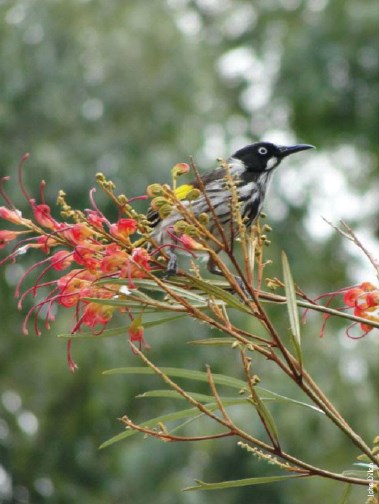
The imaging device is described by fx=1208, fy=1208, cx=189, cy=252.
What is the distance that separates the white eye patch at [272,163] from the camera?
384cm

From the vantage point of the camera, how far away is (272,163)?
12.6ft

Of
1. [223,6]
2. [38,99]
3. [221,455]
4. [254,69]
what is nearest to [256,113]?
→ [254,69]

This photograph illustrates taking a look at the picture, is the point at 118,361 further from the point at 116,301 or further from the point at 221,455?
the point at 116,301

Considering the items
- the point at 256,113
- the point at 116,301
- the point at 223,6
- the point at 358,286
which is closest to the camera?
the point at 116,301

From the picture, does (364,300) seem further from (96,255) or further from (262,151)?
(262,151)

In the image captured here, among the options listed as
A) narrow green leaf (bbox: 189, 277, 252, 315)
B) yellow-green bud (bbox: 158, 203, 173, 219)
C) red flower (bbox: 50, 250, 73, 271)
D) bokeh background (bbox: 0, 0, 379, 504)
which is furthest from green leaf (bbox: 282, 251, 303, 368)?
bokeh background (bbox: 0, 0, 379, 504)

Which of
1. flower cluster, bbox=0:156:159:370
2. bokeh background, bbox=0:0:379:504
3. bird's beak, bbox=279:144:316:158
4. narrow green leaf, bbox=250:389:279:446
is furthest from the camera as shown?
bokeh background, bbox=0:0:379:504

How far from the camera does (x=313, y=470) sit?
176 cm

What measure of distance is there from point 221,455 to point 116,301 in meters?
6.97

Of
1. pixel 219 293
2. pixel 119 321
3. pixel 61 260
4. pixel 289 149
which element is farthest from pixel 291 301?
pixel 119 321

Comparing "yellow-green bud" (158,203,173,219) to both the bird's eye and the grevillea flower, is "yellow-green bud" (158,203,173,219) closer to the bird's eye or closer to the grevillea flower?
the grevillea flower

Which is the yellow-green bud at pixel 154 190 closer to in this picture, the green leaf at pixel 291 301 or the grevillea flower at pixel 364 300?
the green leaf at pixel 291 301

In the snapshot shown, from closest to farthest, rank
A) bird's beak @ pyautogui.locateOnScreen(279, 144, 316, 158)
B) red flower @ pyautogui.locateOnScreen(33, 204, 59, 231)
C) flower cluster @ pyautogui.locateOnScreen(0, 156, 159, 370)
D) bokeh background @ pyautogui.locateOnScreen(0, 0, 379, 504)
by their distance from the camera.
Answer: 1. flower cluster @ pyautogui.locateOnScreen(0, 156, 159, 370)
2. red flower @ pyautogui.locateOnScreen(33, 204, 59, 231)
3. bird's beak @ pyautogui.locateOnScreen(279, 144, 316, 158)
4. bokeh background @ pyautogui.locateOnScreen(0, 0, 379, 504)

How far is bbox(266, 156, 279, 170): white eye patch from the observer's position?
384 centimetres
